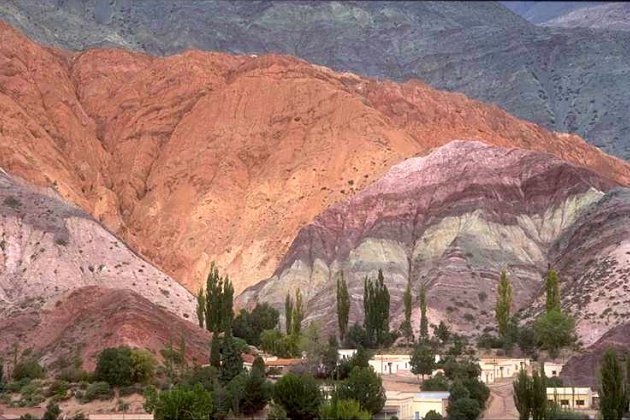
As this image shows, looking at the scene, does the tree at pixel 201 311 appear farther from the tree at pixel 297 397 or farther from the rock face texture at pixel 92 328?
the tree at pixel 297 397

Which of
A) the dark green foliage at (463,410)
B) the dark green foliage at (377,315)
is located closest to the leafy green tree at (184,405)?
the dark green foliage at (463,410)

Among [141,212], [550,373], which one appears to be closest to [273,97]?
[141,212]

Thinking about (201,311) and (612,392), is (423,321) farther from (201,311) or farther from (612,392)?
(612,392)

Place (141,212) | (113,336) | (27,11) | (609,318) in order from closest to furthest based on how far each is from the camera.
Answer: (113,336) < (609,318) < (141,212) < (27,11)

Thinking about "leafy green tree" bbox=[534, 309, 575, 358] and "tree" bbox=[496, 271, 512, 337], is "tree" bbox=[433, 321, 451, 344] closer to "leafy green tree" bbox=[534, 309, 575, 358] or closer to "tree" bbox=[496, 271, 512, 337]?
"tree" bbox=[496, 271, 512, 337]

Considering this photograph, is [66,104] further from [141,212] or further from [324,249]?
[324,249]

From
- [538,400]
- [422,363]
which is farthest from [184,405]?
[422,363]

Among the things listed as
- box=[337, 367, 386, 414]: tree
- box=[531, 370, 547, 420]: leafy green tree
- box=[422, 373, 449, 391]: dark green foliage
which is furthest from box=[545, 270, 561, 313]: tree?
box=[531, 370, 547, 420]: leafy green tree
